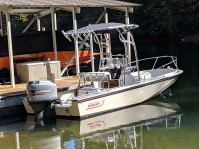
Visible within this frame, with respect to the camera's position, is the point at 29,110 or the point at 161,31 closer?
the point at 29,110

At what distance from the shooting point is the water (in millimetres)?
9898

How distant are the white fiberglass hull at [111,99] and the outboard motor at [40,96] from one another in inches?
11.8

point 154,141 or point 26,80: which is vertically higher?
point 26,80

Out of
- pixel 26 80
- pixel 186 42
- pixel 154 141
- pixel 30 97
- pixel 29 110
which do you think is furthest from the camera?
pixel 186 42

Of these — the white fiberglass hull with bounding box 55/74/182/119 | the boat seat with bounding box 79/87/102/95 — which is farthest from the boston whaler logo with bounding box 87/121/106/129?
the boat seat with bounding box 79/87/102/95

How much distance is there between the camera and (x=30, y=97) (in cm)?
1175

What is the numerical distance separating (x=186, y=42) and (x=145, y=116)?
27748 mm

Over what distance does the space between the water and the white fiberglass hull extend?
7.7 inches

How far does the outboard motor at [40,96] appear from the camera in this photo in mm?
11695

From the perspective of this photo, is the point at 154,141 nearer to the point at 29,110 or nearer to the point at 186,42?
the point at 29,110

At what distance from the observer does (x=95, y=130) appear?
11.1 m

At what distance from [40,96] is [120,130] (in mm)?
2285

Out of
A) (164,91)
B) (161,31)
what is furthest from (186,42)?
(164,91)

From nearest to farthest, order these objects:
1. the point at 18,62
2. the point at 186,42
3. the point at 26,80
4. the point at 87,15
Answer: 1. the point at 26,80
2. the point at 18,62
3. the point at 186,42
4. the point at 87,15
